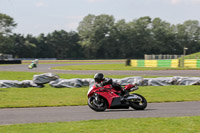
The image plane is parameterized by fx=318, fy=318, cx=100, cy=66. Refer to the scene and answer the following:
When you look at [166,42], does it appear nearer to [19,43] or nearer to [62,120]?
[19,43]

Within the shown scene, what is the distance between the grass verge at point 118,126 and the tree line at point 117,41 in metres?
102

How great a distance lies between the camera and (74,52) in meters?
124

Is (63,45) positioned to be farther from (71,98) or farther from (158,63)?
(71,98)

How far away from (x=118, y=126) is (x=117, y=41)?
11106 cm

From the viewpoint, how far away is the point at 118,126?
6785mm

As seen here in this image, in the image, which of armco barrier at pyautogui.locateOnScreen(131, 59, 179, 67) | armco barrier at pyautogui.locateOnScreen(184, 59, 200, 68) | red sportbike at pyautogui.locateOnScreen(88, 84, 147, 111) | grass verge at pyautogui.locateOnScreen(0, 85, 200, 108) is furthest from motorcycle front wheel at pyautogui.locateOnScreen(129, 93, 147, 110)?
armco barrier at pyautogui.locateOnScreen(131, 59, 179, 67)

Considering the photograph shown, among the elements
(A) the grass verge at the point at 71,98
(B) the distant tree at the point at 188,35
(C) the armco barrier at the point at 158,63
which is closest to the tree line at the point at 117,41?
(B) the distant tree at the point at 188,35

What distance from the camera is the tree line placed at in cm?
11050

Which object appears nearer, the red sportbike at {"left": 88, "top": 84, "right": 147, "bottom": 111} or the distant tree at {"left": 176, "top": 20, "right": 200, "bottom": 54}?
the red sportbike at {"left": 88, "top": 84, "right": 147, "bottom": 111}

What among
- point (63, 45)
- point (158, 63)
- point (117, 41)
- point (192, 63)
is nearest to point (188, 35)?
point (117, 41)

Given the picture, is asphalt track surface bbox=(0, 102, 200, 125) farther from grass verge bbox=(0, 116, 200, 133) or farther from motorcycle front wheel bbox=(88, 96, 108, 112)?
grass verge bbox=(0, 116, 200, 133)

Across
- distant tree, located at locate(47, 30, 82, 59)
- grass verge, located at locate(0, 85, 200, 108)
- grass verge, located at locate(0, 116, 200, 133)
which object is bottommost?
grass verge, located at locate(0, 85, 200, 108)

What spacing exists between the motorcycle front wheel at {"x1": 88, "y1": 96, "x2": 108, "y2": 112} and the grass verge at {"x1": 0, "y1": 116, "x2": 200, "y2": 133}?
79.0 inches

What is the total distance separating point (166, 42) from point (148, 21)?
35.1 feet
